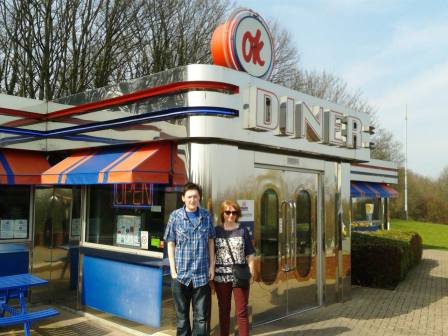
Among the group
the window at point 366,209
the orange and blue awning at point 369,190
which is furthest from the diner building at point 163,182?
the window at point 366,209

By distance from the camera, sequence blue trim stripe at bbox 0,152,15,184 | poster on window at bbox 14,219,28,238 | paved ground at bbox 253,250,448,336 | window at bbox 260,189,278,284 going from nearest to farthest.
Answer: paved ground at bbox 253,250,448,336
window at bbox 260,189,278,284
blue trim stripe at bbox 0,152,15,184
poster on window at bbox 14,219,28,238

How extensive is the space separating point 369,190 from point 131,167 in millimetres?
18681

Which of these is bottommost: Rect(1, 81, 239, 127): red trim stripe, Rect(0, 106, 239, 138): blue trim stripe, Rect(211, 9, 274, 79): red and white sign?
Rect(0, 106, 239, 138): blue trim stripe

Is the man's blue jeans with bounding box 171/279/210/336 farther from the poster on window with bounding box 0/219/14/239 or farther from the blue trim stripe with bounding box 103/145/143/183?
the poster on window with bounding box 0/219/14/239

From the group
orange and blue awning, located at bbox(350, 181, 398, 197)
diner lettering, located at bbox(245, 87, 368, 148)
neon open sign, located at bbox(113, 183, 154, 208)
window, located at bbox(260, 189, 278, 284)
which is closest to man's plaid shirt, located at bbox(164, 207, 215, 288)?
neon open sign, located at bbox(113, 183, 154, 208)

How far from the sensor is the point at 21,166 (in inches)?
264

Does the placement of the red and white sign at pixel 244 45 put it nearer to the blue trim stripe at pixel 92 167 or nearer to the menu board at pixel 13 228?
the blue trim stripe at pixel 92 167

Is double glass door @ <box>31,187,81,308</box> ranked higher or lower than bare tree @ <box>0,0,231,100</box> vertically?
lower

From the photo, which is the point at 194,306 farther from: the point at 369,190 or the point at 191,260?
the point at 369,190

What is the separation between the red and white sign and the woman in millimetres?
2113

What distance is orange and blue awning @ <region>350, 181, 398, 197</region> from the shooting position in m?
21.0

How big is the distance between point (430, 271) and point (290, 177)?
739cm

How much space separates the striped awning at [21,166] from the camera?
6465mm

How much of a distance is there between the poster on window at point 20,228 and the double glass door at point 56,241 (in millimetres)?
155
